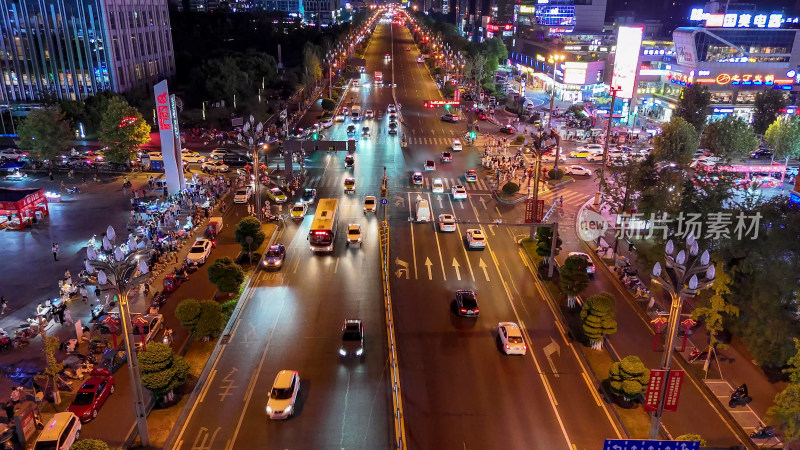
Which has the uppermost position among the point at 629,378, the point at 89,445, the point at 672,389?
the point at 672,389

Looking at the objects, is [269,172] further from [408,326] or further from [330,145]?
[408,326]

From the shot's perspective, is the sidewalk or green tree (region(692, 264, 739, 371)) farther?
green tree (region(692, 264, 739, 371))

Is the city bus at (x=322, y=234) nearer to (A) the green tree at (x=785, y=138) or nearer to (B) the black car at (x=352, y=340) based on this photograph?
(B) the black car at (x=352, y=340)

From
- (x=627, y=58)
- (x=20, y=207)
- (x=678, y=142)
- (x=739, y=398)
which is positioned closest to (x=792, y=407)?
(x=739, y=398)

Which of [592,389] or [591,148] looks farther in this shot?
[591,148]

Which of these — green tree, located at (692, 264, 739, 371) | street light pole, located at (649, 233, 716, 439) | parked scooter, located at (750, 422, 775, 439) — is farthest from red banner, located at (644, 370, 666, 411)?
green tree, located at (692, 264, 739, 371)

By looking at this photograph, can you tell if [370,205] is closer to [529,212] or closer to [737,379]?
[529,212]

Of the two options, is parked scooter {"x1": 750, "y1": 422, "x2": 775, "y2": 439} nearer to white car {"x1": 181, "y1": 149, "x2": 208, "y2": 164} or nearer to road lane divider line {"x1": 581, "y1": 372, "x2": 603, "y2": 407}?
road lane divider line {"x1": 581, "y1": 372, "x2": 603, "y2": 407}
